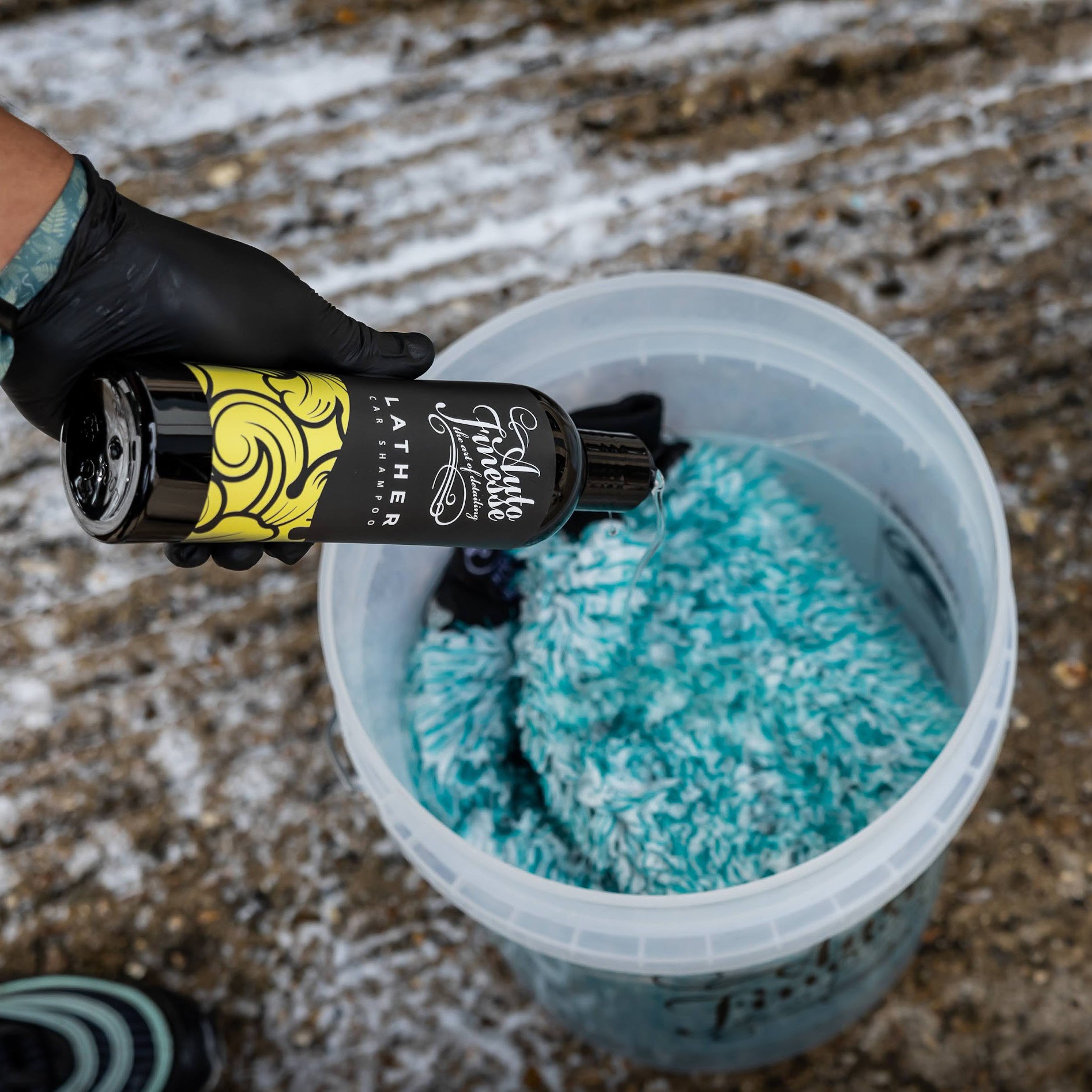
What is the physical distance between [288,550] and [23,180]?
0.88ft

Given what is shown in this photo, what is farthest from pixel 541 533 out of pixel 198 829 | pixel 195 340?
pixel 198 829

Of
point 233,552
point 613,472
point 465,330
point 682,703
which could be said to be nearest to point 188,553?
point 233,552

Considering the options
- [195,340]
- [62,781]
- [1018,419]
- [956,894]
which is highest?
[195,340]

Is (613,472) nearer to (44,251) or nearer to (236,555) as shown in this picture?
(236,555)

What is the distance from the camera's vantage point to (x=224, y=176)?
114 centimetres

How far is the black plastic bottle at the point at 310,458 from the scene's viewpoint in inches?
20.0

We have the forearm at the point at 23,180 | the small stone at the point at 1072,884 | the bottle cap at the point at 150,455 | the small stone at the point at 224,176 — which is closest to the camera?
the bottle cap at the point at 150,455

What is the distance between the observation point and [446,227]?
114 centimetres

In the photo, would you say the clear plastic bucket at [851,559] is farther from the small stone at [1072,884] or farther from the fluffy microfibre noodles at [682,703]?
the small stone at [1072,884]

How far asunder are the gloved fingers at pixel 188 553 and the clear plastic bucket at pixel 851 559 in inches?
3.7

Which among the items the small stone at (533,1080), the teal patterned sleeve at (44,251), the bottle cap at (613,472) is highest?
the teal patterned sleeve at (44,251)

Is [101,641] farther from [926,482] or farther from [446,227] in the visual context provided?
[926,482]

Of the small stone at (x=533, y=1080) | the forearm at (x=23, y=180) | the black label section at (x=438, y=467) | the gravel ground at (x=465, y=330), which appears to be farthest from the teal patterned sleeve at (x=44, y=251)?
the small stone at (x=533, y=1080)

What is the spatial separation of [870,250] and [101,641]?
3.01 ft
